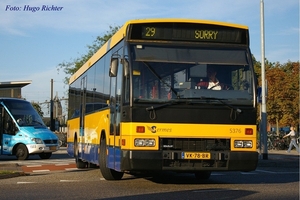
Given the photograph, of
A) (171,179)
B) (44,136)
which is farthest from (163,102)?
(44,136)

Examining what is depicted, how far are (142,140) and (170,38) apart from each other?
7.42ft

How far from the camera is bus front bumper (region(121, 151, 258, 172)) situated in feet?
42.8

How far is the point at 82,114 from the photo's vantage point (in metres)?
20.4

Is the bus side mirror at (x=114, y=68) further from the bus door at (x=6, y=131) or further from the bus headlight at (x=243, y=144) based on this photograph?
the bus door at (x=6, y=131)

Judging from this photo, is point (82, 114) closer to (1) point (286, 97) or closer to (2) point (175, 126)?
(2) point (175, 126)

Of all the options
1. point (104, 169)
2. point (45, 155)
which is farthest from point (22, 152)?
point (104, 169)

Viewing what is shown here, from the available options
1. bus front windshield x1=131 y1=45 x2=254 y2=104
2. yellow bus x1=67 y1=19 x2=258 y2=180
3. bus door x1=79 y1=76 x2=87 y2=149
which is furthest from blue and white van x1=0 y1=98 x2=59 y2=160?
bus front windshield x1=131 y1=45 x2=254 y2=104

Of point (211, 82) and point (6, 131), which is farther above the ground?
point (211, 82)

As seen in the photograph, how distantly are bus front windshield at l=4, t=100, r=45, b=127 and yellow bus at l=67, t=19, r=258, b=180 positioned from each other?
620 inches

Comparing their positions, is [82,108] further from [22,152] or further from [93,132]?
[22,152]

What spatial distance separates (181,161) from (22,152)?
1701 cm

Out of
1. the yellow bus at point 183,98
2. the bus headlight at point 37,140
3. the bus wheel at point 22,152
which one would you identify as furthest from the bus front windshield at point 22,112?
the yellow bus at point 183,98

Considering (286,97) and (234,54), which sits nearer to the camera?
(234,54)

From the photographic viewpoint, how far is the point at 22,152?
29062 millimetres
